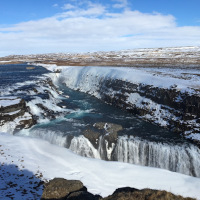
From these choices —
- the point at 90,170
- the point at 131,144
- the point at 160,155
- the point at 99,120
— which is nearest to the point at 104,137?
the point at 131,144

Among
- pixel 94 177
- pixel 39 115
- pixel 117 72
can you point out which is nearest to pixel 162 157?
pixel 94 177

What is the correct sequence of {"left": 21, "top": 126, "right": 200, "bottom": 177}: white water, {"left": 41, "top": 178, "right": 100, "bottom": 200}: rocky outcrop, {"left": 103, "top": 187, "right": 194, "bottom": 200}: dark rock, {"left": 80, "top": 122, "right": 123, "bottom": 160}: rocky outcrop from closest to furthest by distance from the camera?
{"left": 103, "top": 187, "right": 194, "bottom": 200}: dark rock → {"left": 41, "top": 178, "right": 100, "bottom": 200}: rocky outcrop → {"left": 21, "top": 126, "right": 200, "bottom": 177}: white water → {"left": 80, "top": 122, "right": 123, "bottom": 160}: rocky outcrop

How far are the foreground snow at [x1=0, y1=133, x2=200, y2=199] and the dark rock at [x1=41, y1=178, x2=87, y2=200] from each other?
14.4 ft

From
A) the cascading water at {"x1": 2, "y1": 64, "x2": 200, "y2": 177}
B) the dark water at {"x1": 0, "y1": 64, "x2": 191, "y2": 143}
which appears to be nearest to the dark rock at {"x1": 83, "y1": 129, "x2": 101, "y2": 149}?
the cascading water at {"x1": 2, "y1": 64, "x2": 200, "y2": 177}

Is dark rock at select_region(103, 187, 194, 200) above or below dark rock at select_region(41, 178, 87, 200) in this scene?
above

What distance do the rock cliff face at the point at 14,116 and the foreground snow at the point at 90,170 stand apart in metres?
3.97

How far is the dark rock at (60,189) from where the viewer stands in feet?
29.7

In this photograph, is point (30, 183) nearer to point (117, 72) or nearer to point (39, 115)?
point (39, 115)

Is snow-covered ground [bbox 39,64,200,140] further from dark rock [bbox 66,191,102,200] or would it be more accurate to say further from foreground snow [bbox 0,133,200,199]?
dark rock [bbox 66,191,102,200]

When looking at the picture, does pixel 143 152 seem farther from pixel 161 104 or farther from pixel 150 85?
pixel 150 85

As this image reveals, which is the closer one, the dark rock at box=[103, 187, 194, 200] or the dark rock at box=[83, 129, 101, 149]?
the dark rock at box=[103, 187, 194, 200]

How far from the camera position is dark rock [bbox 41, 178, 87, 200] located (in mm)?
9039

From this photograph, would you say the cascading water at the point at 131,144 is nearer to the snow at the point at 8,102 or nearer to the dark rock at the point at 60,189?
the snow at the point at 8,102

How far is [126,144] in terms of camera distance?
66.1ft
